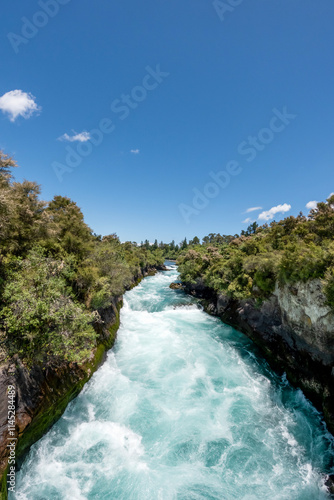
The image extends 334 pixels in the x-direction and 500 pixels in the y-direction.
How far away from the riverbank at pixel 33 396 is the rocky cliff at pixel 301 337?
493 inches

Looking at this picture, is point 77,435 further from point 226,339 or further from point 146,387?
point 226,339

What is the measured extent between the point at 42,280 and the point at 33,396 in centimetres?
437

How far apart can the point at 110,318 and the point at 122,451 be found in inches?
360

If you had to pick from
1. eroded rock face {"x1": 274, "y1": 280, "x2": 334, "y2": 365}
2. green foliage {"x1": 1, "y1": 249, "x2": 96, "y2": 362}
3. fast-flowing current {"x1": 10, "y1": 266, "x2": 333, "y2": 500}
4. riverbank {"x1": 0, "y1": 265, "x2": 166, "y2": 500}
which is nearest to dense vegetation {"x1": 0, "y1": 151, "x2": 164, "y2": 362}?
green foliage {"x1": 1, "y1": 249, "x2": 96, "y2": 362}

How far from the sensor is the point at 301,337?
1245 cm

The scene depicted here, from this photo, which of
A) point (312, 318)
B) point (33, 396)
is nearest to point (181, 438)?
point (33, 396)

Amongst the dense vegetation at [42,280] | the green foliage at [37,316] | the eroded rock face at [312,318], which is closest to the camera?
the green foliage at [37,316]

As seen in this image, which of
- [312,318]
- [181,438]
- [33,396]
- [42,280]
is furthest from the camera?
[312,318]

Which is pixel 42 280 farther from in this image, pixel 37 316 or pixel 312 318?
pixel 312 318

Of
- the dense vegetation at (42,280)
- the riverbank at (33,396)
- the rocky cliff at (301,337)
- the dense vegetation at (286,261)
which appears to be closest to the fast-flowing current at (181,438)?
the riverbank at (33,396)

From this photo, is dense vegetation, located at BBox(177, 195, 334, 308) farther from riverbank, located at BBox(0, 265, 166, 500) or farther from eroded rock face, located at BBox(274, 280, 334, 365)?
riverbank, located at BBox(0, 265, 166, 500)

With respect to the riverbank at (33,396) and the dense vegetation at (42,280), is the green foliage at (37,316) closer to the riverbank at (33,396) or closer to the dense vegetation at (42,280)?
the dense vegetation at (42,280)

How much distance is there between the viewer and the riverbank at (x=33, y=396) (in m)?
6.01

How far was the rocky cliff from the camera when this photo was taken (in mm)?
10430
